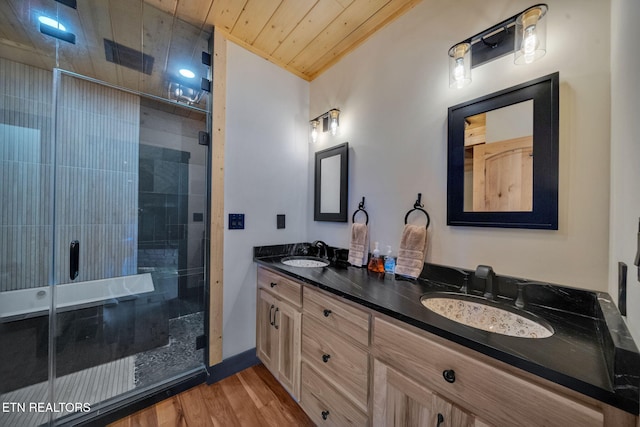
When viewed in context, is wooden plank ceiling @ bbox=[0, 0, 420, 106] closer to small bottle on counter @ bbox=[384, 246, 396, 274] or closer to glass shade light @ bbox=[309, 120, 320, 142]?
glass shade light @ bbox=[309, 120, 320, 142]

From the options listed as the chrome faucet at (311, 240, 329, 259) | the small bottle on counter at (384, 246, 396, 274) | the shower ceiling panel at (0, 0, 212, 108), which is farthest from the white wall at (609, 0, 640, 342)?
the shower ceiling panel at (0, 0, 212, 108)

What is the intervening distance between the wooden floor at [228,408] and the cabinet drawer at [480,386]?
0.99 meters

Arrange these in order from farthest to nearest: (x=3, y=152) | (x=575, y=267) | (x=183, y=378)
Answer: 1. (x=183, y=378)
2. (x=3, y=152)
3. (x=575, y=267)

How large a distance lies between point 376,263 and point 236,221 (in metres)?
1.13

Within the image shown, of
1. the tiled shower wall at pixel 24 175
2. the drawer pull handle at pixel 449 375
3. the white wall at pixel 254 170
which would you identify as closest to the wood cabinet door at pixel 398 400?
the drawer pull handle at pixel 449 375

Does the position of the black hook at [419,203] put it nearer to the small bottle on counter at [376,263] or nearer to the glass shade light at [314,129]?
the small bottle on counter at [376,263]

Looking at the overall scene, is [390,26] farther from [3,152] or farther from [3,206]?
[3,206]

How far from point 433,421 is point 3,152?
2856 mm

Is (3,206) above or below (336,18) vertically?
below

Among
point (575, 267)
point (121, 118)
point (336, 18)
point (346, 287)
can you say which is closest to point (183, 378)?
point (346, 287)

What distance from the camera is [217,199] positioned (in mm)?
1757

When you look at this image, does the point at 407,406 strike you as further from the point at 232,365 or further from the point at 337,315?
the point at 232,365

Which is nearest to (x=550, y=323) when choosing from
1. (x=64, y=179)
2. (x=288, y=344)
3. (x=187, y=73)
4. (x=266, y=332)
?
(x=288, y=344)

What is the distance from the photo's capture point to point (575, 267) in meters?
0.93
